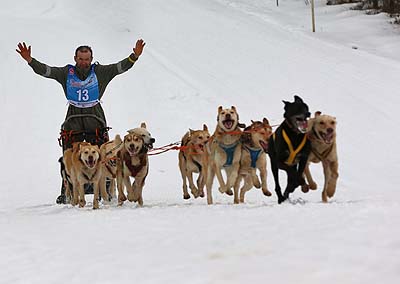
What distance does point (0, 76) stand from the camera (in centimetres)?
1520

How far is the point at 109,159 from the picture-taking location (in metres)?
7.05

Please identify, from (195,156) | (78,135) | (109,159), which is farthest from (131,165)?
(78,135)

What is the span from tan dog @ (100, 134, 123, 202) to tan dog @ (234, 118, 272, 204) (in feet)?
4.90

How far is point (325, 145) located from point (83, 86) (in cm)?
322

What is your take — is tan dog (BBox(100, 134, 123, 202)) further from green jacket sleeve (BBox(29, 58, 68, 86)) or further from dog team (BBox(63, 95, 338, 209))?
green jacket sleeve (BBox(29, 58, 68, 86))

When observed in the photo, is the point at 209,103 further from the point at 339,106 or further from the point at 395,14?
the point at 395,14

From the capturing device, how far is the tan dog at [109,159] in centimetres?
703

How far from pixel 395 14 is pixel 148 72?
31.9ft

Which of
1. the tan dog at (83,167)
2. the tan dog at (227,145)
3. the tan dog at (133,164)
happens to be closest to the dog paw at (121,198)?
the tan dog at (133,164)

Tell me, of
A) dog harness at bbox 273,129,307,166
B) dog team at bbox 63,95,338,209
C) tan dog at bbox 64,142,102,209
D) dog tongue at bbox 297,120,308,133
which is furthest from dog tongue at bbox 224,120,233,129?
tan dog at bbox 64,142,102,209

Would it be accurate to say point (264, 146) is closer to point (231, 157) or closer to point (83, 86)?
point (231, 157)

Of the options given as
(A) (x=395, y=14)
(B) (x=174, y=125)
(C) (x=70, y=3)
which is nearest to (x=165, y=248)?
(B) (x=174, y=125)

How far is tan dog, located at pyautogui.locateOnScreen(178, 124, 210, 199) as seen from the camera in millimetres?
7035

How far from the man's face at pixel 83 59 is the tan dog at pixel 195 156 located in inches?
58.9
